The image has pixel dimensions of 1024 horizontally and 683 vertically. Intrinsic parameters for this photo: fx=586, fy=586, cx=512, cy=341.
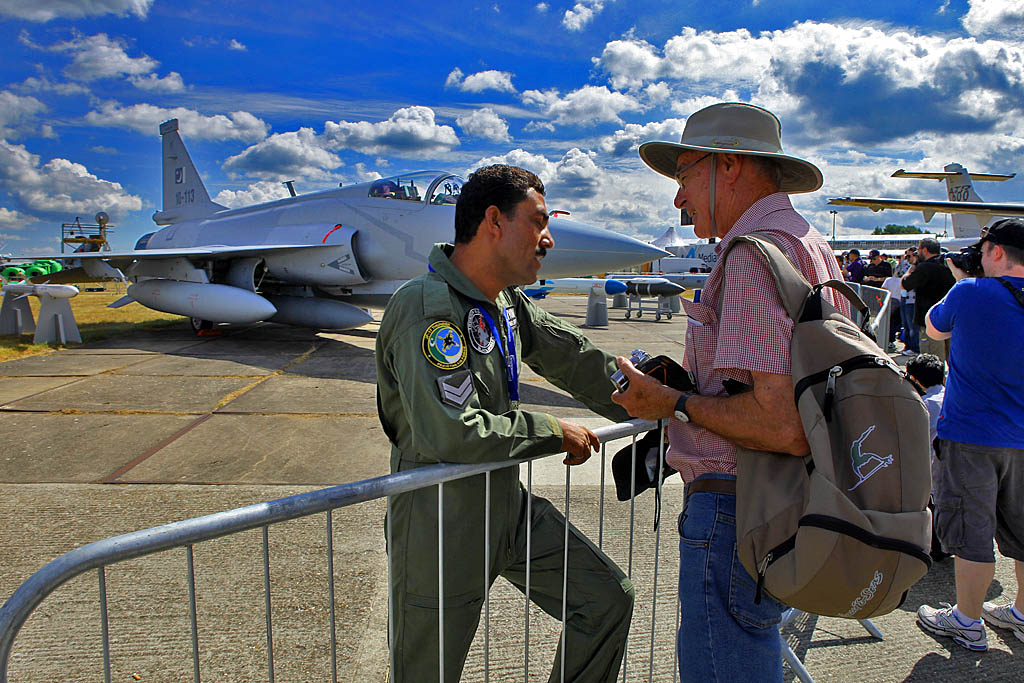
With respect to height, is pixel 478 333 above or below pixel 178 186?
below

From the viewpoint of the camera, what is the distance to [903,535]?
1.23 m

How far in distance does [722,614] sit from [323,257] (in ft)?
34.9

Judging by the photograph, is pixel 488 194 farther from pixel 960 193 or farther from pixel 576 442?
pixel 960 193

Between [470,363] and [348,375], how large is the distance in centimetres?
716

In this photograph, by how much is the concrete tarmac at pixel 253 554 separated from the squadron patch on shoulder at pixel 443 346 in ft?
3.78

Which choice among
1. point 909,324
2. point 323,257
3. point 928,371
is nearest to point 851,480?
point 928,371

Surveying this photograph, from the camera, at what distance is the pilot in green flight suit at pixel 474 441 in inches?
65.9

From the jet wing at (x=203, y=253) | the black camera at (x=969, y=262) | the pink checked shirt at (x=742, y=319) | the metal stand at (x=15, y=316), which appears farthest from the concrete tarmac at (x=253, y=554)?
the metal stand at (x=15, y=316)

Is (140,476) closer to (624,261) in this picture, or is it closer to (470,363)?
(470,363)

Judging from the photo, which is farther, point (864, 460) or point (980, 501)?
point (980, 501)

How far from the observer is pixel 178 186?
1814 centimetres

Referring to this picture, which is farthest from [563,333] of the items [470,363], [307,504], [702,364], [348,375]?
[348,375]

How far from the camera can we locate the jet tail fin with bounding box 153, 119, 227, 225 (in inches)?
696

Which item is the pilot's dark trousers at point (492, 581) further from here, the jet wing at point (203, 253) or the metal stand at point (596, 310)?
the metal stand at point (596, 310)
